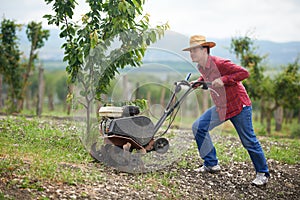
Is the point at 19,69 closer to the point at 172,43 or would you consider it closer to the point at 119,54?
the point at 119,54

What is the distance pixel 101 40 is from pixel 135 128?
1.44 meters

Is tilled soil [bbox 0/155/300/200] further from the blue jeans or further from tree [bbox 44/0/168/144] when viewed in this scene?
tree [bbox 44/0/168/144]

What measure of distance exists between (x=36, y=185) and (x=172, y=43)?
233cm

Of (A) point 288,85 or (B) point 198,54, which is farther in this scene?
(A) point 288,85

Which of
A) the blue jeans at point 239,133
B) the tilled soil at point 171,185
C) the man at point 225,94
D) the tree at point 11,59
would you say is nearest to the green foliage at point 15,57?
the tree at point 11,59

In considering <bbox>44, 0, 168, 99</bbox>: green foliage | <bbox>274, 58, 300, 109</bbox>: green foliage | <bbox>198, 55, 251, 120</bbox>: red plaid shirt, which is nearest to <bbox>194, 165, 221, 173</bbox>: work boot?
<bbox>198, 55, 251, 120</bbox>: red plaid shirt

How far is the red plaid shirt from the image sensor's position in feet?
18.3

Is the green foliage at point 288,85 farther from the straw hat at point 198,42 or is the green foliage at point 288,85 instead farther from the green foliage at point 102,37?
the straw hat at point 198,42

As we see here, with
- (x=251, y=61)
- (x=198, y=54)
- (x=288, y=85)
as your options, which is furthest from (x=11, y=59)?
(x=198, y=54)

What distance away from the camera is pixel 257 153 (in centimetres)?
581

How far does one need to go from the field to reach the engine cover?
18.5 inches

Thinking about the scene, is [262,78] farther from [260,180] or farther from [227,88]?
[227,88]

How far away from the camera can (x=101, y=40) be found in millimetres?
6348

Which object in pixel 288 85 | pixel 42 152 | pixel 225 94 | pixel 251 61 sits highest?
pixel 251 61
